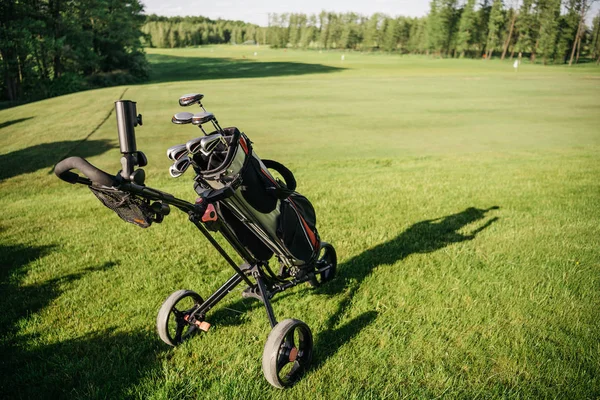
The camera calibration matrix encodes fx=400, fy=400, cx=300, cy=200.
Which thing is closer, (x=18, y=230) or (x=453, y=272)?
(x=453, y=272)

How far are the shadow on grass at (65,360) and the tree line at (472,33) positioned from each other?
50267mm

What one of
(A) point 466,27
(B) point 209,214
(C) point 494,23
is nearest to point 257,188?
(B) point 209,214

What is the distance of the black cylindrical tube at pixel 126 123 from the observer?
2.03m

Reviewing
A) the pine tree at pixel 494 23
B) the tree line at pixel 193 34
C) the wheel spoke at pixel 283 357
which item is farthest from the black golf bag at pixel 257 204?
the tree line at pixel 193 34

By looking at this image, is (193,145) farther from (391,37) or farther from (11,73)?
(391,37)

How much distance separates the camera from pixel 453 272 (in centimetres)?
477

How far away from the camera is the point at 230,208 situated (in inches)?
111

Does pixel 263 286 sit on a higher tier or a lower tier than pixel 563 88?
lower

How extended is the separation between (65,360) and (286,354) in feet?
5.91

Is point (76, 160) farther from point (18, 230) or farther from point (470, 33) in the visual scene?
point (470, 33)

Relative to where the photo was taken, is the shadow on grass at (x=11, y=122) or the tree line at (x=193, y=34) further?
the tree line at (x=193, y=34)

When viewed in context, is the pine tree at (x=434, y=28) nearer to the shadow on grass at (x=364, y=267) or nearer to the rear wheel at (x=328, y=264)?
the shadow on grass at (x=364, y=267)

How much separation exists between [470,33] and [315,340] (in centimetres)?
9822

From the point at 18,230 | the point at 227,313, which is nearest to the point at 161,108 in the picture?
the point at 18,230
